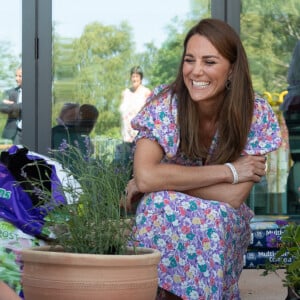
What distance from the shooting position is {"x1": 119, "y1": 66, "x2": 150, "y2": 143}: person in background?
16.8 feet

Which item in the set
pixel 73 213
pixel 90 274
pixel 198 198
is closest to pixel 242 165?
pixel 198 198

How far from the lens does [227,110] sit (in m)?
3.39

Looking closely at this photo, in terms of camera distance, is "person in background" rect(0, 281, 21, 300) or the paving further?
the paving

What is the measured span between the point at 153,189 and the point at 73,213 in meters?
0.59

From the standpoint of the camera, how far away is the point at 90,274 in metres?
2.43

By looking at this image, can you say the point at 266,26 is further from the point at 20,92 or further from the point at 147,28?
the point at 20,92

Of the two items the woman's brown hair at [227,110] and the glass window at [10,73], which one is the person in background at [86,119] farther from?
the woman's brown hair at [227,110]

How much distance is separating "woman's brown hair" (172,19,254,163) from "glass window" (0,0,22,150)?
5.71ft

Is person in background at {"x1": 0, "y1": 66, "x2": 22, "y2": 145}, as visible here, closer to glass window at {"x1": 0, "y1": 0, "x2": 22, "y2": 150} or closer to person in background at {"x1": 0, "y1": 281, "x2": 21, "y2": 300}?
glass window at {"x1": 0, "y1": 0, "x2": 22, "y2": 150}

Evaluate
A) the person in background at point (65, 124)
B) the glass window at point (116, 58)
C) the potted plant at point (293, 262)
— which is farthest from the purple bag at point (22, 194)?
the glass window at point (116, 58)

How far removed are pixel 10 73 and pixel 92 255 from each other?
108 inches

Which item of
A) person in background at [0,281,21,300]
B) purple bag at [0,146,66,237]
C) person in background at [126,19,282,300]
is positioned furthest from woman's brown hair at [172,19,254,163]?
person in background at [0,281,21,300]

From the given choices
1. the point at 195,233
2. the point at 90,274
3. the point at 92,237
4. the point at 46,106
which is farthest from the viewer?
the point at 46,106

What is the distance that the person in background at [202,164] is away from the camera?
316 centimetres
